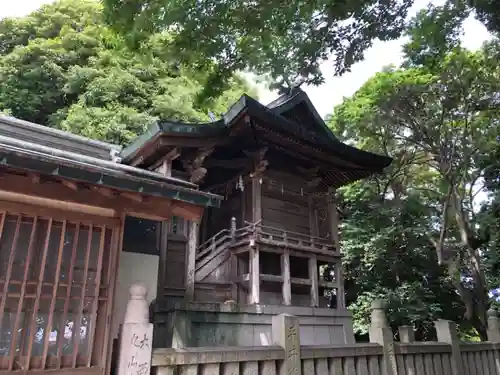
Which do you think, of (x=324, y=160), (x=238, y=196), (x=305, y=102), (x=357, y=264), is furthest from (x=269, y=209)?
(x=357, y=264)

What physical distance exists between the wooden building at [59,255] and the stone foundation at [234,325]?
152 inches

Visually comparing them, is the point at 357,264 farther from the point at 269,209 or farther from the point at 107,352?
the point at 107,352

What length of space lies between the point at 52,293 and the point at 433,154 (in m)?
15.2

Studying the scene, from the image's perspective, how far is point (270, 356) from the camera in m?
4.80

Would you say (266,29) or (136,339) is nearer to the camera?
(136,339)

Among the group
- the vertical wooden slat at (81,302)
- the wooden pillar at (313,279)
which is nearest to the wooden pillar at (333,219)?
the wooden pillar at (313,279)

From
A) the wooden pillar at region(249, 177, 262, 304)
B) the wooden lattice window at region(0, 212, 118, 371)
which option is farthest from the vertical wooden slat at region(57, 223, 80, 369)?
the wooden pillar at region(249, 177, 262, 304)

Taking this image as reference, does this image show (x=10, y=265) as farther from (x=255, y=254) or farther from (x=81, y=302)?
(x=255, y=254)

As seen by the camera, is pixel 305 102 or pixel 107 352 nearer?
pixel 107 352

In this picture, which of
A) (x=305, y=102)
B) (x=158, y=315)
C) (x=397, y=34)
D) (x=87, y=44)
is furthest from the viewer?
(x=87, y=44)

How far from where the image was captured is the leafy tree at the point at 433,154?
1413cm

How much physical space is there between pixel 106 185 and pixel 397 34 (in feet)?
15.2

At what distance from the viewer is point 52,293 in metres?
4.05

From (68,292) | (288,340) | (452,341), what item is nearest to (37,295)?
(68,292)
